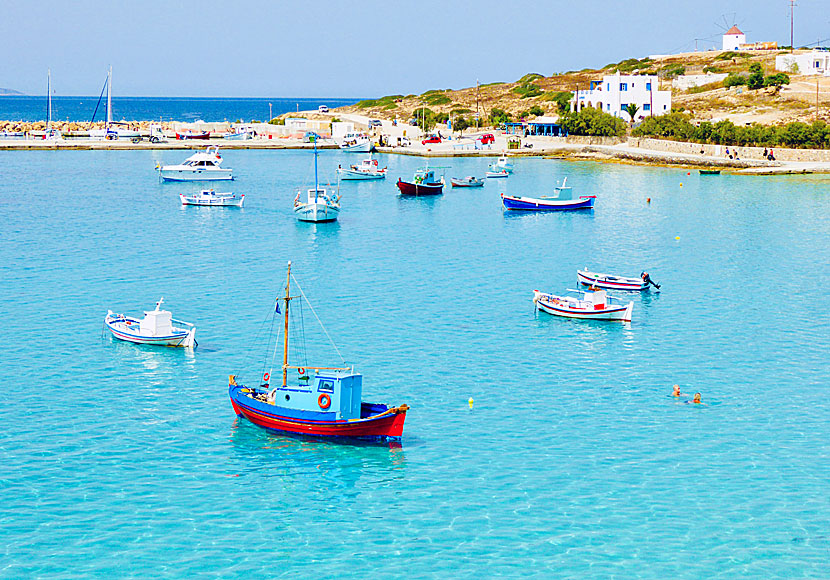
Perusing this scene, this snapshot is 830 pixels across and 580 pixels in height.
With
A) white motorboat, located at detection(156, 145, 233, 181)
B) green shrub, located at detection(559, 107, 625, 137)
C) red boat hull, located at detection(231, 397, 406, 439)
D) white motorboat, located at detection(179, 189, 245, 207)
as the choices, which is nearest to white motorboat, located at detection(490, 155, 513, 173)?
green shrub, located at detection(559, 107, 625, 137)

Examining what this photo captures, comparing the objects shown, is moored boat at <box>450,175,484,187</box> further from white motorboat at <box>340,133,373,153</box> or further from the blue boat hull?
white motorboat at <box>340,133,373,153</box>

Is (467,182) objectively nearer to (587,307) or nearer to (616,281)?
(616,281)

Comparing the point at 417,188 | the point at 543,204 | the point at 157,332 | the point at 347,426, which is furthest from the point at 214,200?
the point at 347,426

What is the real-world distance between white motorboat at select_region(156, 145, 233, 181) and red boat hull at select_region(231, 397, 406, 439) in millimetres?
103273

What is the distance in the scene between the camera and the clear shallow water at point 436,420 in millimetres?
30219

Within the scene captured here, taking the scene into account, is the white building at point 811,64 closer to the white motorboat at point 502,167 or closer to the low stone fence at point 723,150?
the low stone fence at point 723,150

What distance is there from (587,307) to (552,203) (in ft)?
161

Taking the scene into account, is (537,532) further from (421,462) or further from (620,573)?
(421,462)

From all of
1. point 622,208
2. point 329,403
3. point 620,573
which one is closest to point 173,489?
point 329,403

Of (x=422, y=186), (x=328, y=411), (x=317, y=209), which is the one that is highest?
(x=422, y=186)

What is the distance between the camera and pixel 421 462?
36344 mm

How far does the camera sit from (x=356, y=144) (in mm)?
190000

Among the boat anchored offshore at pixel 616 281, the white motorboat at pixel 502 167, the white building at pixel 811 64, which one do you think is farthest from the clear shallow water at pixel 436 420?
the white building at pixel 811 64

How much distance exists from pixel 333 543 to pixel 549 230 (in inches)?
2629
